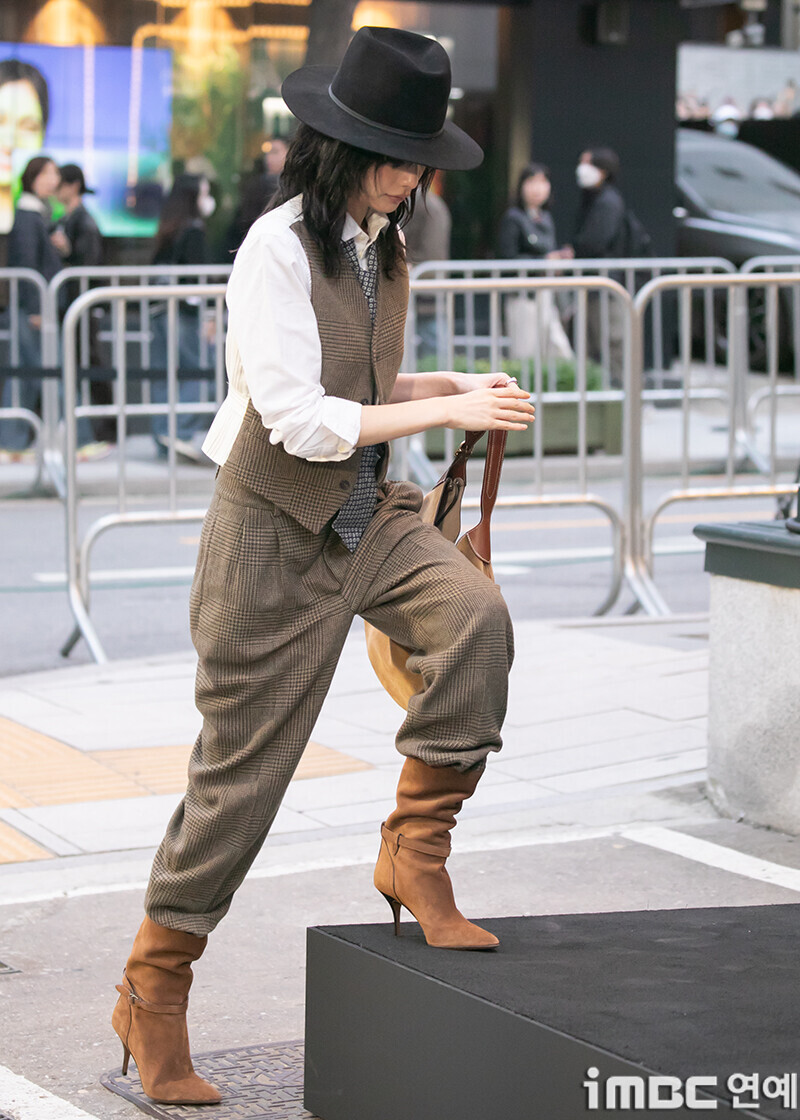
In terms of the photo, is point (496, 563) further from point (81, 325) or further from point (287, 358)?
point (287, 358)

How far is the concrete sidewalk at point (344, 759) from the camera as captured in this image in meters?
4.97

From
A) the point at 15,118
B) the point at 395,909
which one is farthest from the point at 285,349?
the point at 15,118

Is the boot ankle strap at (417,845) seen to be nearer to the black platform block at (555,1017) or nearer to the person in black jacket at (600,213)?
the black platform block at (555,1017)

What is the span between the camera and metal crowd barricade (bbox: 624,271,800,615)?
8.41m

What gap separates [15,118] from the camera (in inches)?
615

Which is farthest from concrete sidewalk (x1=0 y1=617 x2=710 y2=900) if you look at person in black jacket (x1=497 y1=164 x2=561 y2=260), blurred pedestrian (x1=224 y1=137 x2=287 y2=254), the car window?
the car window

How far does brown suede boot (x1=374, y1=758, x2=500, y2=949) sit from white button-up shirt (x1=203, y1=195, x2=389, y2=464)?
58 cm

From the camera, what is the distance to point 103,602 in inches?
355

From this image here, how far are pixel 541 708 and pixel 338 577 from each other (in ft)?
10.1

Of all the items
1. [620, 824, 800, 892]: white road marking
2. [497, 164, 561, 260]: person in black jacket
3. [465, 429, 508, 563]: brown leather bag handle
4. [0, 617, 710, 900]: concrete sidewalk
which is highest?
[497, 164, 561, 260]: person in black jacket

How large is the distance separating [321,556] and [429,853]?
56cm

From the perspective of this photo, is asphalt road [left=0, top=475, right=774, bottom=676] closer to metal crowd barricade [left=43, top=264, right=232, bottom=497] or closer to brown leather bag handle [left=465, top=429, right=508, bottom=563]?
metal crowd barricade [left=43, top=264, right=232, bottom=497]

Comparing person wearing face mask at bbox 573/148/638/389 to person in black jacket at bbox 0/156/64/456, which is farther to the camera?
person wearing face mask at bbox 573/148/638/389

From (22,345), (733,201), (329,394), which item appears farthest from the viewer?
(733,201)
